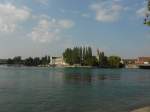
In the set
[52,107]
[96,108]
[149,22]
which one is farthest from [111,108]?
[149,22]

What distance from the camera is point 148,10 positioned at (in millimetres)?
19859

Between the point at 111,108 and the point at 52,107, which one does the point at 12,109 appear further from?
the point at 111,108

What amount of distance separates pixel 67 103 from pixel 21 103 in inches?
190

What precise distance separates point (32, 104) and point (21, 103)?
5.50ft

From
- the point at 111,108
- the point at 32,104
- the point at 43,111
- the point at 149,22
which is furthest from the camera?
the point at 32,104

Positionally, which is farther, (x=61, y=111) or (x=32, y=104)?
(x=32, y=104)

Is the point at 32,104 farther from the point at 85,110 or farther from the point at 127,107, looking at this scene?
the point at 127,107

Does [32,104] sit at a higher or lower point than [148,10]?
lower

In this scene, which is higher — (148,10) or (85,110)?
(148,10)

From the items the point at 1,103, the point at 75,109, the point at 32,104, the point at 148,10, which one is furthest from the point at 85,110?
the point at 148,10

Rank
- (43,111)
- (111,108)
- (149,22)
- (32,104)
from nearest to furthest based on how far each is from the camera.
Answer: (149,22), (43,111), (111,108), (32,104)

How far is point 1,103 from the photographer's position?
109 feet

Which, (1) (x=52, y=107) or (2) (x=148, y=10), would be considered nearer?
(2) (x=148, y=10)

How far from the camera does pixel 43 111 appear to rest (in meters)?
28.4
